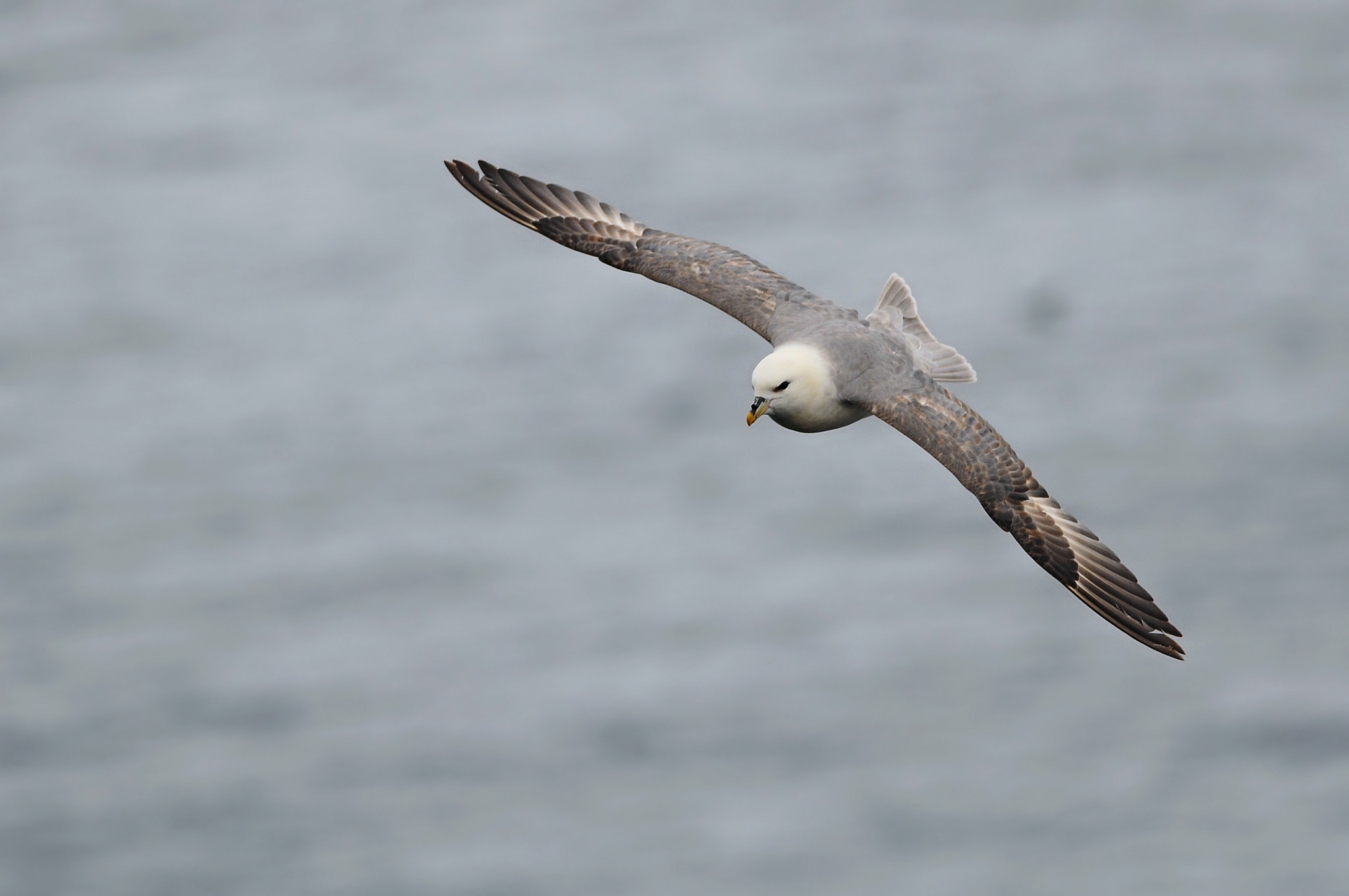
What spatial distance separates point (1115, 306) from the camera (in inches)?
3890

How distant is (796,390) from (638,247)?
12.6ft

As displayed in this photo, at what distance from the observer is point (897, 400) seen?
66.5ft

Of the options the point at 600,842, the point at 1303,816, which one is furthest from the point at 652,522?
the point at 1303,816

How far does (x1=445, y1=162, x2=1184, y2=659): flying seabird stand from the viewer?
65.2 feet

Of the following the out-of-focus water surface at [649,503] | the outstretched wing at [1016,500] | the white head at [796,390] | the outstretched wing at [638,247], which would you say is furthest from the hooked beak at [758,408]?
the out-of-focus water surface at [649,503]

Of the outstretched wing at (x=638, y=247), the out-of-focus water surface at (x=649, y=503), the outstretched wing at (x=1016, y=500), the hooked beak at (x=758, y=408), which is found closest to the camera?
the outstretched wing at (x=1016, y=500)

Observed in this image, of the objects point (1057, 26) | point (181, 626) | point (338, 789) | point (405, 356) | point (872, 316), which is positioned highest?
point (1057, 26)

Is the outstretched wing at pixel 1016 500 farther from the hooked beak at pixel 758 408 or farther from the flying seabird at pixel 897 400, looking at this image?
the hooked beak at pixel 758 408

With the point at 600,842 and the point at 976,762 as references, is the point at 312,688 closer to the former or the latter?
the point at 600,842

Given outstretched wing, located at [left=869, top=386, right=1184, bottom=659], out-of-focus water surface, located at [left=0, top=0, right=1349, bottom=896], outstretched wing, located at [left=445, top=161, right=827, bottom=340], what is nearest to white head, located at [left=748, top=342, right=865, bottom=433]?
outstretched wing, located at [left=869, top=386, right=1184, bottom=659]

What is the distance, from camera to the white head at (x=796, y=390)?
19922mm

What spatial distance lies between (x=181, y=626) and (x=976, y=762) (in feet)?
118

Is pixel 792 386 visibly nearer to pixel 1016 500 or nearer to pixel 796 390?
pixel 796 390

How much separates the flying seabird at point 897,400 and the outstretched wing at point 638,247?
0.02 meters
